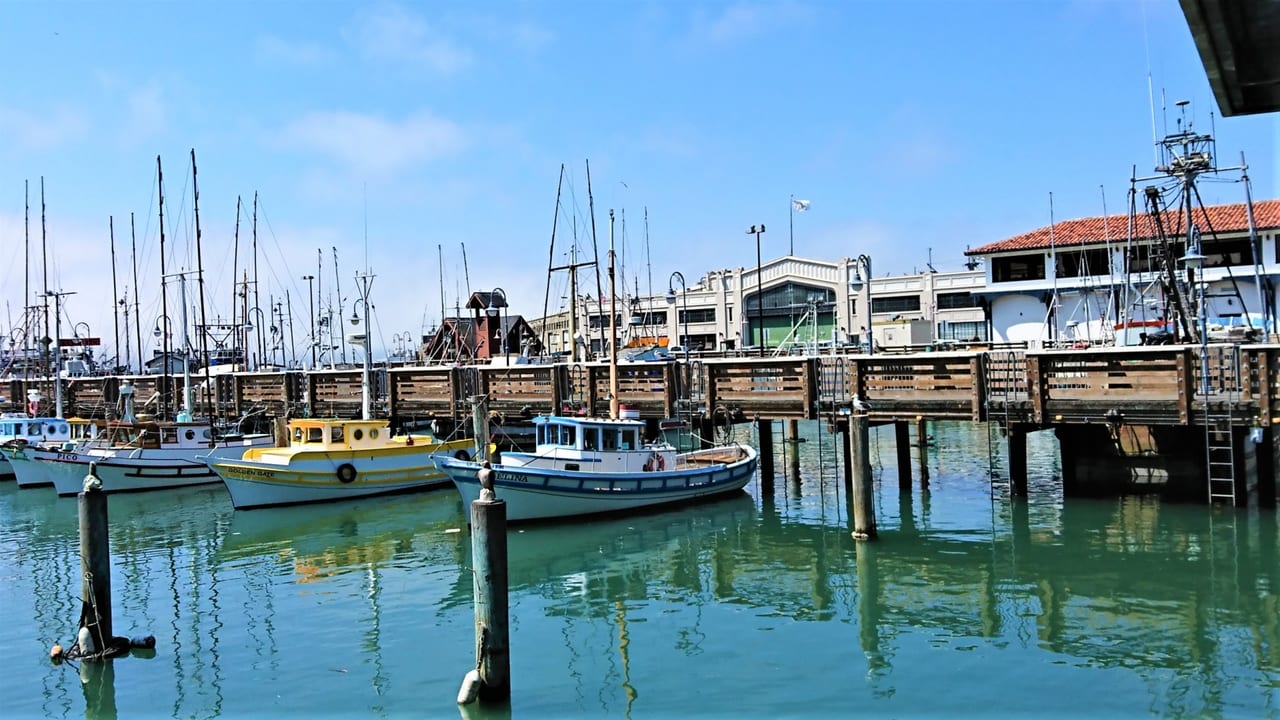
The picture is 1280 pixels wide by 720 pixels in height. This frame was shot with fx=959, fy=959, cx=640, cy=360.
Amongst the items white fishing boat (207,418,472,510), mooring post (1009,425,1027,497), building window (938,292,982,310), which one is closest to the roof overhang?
mooring post (1009,425,1027,497)

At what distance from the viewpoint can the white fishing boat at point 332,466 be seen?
31703 millimetres

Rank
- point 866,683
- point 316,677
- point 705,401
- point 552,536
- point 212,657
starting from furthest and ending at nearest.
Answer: point 705,401, point 552,536, point 212,657, point 316,677, point 866,683

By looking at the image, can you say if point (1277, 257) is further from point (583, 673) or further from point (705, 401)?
point (583, 673)

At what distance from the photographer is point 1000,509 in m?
27.0

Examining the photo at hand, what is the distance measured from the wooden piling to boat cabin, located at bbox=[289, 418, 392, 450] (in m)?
Answer: 22.0

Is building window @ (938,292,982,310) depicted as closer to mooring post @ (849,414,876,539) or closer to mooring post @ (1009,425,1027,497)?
mooring post @ (1009,425,1027,497)

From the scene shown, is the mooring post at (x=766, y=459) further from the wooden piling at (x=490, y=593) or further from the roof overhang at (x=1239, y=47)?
the roof overhang at (x=1239, y=47)

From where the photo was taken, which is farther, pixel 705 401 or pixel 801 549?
pixel 705 401

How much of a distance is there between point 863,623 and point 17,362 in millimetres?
90375

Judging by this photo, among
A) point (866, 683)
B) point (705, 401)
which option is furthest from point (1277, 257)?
point (866, 683)

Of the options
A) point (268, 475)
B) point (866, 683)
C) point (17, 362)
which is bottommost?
point (866, 683)

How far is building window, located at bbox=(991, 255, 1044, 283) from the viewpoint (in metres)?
51.5

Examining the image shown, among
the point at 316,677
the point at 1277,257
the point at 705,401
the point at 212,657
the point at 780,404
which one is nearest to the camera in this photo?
the point at 316,677

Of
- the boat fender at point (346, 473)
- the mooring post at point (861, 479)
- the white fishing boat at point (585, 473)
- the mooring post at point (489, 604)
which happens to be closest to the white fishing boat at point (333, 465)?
the boat fender at point (346, 473)
